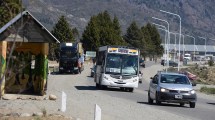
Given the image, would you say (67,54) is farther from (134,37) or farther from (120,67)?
(134,37)

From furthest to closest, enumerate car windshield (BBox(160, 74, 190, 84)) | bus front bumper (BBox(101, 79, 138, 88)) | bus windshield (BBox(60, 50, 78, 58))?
bus windshield (BBox(60, 50, 78, 58)) → bus front bumper (BBox(101, 79, 138, 88)) → car windshield (BBox(160, 74, 190, 84))

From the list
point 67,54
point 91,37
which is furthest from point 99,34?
point 67,54

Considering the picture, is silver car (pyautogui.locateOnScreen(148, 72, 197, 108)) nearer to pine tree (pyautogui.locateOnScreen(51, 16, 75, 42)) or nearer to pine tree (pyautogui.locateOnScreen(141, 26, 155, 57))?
pine tree (pyautogui.locateOnScreen(51, 16, 75, 42))

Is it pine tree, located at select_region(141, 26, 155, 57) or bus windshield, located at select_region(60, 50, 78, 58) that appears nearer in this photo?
bus windshield, located at select_region(60, 50, 78, 58)

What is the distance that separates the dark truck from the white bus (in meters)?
31.8

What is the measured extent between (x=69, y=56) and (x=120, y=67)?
1291 inches

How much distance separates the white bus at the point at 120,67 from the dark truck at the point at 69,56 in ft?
104

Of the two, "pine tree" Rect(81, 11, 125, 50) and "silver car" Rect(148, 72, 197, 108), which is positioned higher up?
"pine tree" Rect(81, 11, 125, 50)

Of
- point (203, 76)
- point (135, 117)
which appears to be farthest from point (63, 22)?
point (135, 117)

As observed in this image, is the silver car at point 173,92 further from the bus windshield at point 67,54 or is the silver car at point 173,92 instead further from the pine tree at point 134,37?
the pine tree at point 134,37

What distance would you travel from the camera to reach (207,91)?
5231 centimetres

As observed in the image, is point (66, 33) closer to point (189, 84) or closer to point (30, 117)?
point (189, 84)

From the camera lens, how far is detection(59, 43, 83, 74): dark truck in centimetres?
7138

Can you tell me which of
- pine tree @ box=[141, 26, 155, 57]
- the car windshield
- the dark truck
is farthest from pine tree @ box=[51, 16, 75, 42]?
the car windshield
